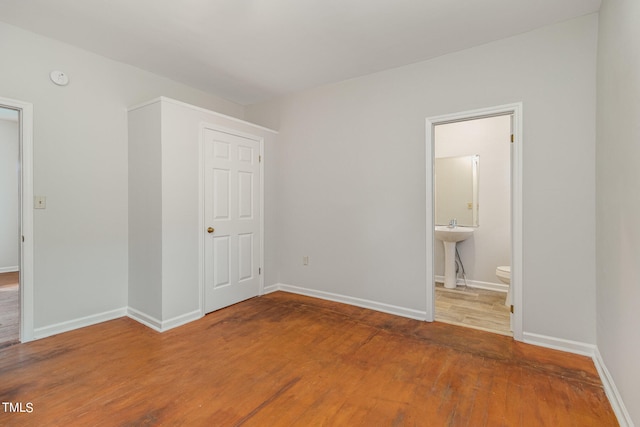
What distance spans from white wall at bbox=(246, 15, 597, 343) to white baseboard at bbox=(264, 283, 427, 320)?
0.20ft

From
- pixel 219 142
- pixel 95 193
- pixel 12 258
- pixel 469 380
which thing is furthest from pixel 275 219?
pixel 12 258

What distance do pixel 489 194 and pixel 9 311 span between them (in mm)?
5949

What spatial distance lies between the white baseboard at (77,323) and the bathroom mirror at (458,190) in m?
4.18

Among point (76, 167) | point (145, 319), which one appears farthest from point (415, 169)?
point (76, 167)

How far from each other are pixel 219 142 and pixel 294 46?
1.29m

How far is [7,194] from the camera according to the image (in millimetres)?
5371

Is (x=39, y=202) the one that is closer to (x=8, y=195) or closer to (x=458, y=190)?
(x=8, y=195)

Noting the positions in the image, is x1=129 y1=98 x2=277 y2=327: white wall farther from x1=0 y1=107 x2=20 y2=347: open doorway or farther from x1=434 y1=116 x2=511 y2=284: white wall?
x1=0 y1=107 x2=20 y2=347: open doorway

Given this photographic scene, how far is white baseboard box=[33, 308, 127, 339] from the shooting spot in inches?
107

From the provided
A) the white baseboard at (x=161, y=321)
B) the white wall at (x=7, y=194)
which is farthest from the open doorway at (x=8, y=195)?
the white baseboard at (x=161, y=321)

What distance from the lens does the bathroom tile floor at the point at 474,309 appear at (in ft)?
10.1

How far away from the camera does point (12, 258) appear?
211 inches

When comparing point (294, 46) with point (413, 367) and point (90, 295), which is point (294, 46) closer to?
point (413, 367)

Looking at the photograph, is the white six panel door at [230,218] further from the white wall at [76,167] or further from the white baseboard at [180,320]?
the white wall at [76,167]
